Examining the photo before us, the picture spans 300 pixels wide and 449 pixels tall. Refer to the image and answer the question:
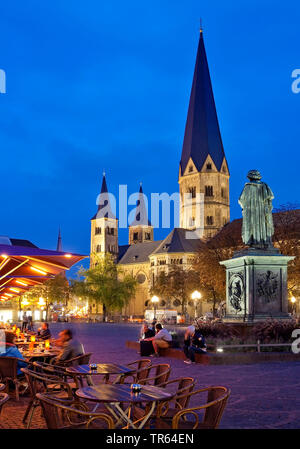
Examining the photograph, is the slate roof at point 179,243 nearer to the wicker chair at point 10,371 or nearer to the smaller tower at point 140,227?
the smaller tower at point 140,227

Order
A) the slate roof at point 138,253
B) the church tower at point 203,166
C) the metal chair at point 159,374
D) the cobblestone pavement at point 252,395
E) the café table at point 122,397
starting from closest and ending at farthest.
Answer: the café table at point 122,397, the metal chair at point 159,374, the cobblestone pavement at point 252,395, the church tower at point 203,166, the slate roof at point 138,253

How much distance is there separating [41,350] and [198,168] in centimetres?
10339

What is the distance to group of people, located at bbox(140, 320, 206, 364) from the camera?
1711 cm

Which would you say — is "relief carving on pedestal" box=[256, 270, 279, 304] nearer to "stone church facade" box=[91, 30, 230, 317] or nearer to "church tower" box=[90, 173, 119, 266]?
"stone church facade" box=[91, 30, 230, 317]

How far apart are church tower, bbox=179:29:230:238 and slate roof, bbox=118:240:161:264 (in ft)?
56.8

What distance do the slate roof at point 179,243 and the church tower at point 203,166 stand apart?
12.9 ft

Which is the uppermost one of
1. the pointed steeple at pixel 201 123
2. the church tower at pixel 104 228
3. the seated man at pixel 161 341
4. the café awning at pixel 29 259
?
the pointed steeple at pixel 201 123

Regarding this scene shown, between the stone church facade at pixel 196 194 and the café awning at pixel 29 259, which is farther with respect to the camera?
the stone church facade at pixel 196 194

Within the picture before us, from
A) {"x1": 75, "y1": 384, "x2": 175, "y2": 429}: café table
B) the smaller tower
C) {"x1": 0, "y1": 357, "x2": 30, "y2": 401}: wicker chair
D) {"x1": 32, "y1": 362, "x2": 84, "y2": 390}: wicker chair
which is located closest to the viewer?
{"x1": 75, "y1": 384, "x2": 175, "y2": 429}: café table

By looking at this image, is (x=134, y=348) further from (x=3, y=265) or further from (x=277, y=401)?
(x=277, y=401)

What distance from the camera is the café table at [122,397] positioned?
18.7 feet

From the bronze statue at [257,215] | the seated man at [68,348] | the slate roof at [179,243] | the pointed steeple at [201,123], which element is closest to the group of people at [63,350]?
the seated man at [68,348]

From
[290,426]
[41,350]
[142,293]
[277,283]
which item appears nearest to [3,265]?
[41,350]

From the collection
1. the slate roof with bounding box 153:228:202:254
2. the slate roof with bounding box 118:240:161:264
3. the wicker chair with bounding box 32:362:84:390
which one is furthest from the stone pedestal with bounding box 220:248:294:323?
the slate roof with bounding box 118:240:161:264
